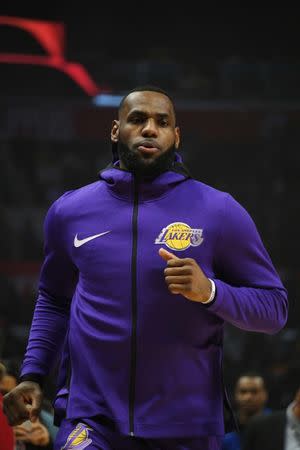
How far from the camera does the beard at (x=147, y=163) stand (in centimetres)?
306

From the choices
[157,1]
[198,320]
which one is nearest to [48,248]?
[198,320]

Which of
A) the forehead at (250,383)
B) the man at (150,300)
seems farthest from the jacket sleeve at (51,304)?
the forehead at (250,383)

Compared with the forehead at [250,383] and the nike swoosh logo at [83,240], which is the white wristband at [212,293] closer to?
the nike swoosh logo at [83,240]

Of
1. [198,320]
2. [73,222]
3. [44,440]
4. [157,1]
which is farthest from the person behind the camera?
[157,1]

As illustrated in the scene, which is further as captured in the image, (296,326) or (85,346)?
(296,326)

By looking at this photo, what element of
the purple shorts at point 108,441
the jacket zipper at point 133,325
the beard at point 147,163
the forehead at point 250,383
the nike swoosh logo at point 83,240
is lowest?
the forehead at point 250,383

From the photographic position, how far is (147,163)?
10.0 feet

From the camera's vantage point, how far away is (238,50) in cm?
1617

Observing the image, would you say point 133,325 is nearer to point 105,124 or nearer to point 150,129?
point 150,129

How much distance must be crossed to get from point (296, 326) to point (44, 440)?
877cm

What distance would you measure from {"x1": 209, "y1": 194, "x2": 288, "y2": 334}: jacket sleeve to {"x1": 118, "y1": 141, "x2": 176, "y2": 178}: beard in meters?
0.24

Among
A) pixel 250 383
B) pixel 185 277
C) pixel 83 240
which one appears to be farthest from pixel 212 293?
pixel 250 383

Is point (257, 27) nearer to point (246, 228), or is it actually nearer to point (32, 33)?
point (32, 33)

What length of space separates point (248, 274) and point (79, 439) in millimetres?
734
